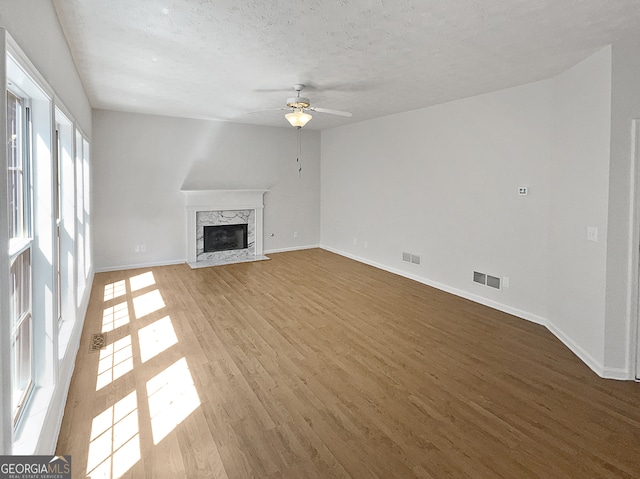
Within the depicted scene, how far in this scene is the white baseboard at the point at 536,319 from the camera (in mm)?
3076

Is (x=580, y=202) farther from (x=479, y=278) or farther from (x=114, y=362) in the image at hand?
(x=114, y=362)

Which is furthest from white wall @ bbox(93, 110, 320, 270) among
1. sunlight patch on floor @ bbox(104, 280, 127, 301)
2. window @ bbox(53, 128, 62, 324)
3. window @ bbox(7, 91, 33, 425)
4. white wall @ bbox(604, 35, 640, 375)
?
white wall @ bbox(604, 35, 640, 375)

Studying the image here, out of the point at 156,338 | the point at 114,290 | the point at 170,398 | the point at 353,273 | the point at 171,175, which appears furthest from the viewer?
the point at 171,175

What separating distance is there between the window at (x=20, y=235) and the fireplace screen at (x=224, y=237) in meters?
5.08

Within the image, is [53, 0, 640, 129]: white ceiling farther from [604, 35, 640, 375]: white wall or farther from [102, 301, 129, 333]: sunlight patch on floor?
[102, 301, 129, 333]: sunlight patch on floor

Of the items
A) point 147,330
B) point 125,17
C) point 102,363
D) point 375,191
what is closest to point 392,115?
point 375,191

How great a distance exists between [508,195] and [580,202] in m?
1.02

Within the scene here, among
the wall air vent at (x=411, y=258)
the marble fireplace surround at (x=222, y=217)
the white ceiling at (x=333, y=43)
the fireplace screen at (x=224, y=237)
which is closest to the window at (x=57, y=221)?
the white ceiling at (x=333, y=43)

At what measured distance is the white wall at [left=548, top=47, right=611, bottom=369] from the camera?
125 inches

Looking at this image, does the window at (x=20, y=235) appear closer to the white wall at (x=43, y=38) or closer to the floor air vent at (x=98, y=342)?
the white wall at (x=43, y=38)

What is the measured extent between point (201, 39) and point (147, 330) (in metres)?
2.89

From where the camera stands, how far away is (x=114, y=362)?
3.23 metres

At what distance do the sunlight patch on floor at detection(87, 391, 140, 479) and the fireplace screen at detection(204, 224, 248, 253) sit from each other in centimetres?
478

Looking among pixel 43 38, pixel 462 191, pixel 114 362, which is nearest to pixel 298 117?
pixel 462 191
